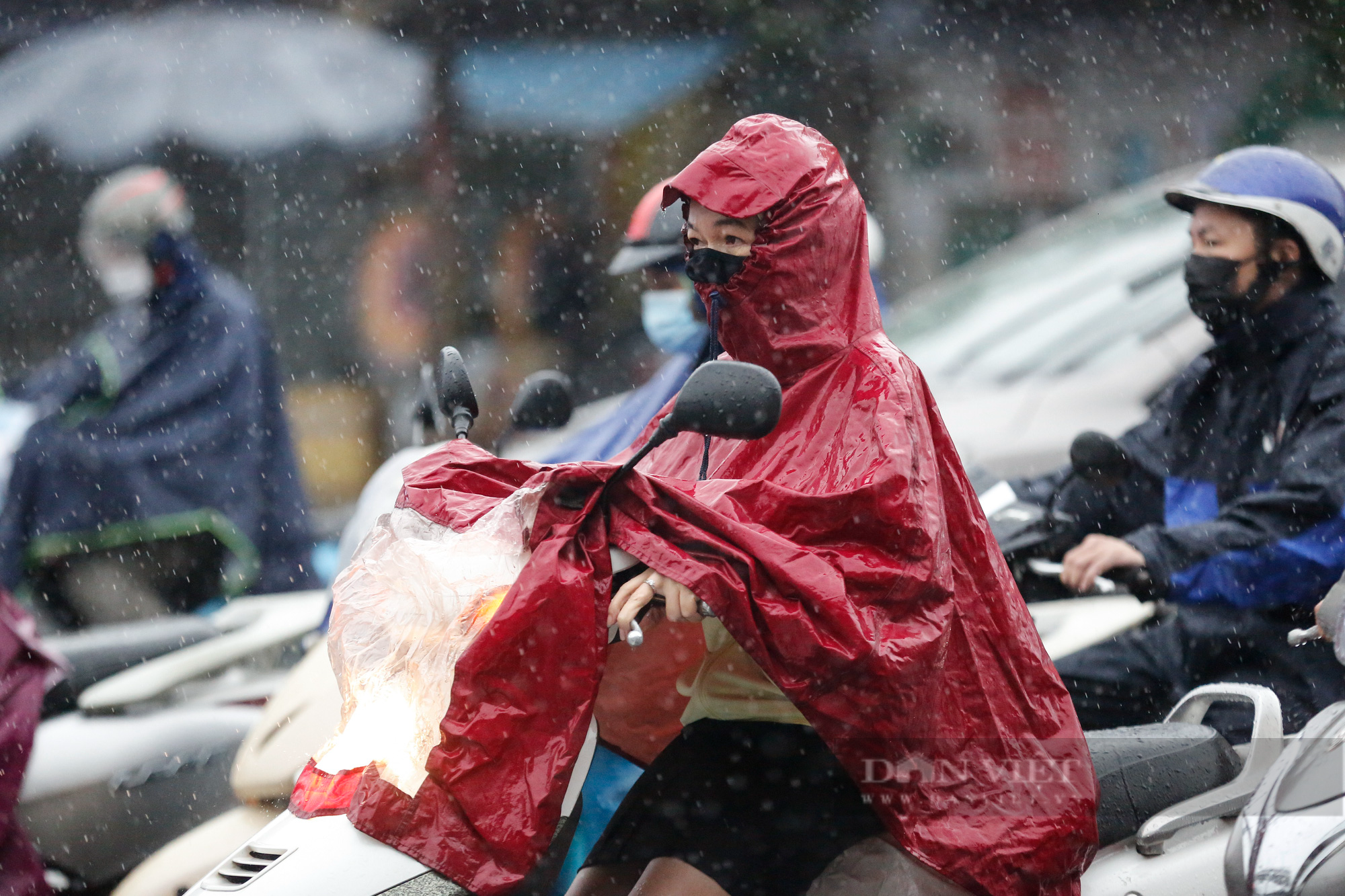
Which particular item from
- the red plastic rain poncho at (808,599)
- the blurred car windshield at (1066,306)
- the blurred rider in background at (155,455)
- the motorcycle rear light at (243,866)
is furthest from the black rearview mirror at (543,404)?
the blurred car windshield at (1066,306)

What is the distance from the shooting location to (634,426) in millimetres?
4344

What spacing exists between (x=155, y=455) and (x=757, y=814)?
3.94 meters

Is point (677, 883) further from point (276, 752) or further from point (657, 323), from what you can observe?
point (657, 323)

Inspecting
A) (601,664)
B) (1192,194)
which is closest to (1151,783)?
(601,664)

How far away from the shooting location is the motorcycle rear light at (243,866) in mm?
1987

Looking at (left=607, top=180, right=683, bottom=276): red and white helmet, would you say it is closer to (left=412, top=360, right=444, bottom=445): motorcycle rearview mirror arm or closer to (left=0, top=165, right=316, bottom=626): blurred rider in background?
(left=412, top=360, right=444, bottom=445): motorcycle rearview mirror arm

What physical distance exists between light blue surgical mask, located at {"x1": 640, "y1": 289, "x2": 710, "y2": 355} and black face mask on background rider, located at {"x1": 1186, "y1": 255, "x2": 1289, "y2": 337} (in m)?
1.50

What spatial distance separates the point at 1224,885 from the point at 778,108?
792cm

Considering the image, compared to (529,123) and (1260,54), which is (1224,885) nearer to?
(529,123)

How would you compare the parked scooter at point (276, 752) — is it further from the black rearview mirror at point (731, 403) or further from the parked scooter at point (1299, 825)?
the parked scooter at point (1299, 825)

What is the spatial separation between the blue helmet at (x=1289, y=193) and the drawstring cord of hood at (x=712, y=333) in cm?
164

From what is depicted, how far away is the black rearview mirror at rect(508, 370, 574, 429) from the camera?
294 cm

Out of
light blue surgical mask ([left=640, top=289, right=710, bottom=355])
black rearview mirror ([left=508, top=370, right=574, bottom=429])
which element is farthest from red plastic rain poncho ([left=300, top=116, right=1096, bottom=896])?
light blue surgical mask ([left=640, top=289, right=710, bottom=355])

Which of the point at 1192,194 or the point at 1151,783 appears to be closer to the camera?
the point at 1151,783
